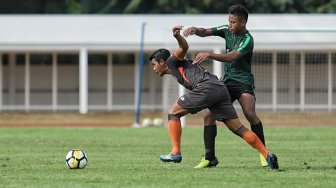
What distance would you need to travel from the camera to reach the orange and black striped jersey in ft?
44.6

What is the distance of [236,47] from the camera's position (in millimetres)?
13836

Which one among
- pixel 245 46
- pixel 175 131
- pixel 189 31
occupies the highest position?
pixel 189 31

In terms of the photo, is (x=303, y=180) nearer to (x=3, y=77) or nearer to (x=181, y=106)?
(x=181, y=106)

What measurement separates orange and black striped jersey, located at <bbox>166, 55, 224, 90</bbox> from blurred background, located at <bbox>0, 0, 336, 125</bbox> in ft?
66.9

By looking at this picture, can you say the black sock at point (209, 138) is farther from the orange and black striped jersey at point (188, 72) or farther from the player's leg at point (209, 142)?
the orange and black striped jersey at point (188, 72)

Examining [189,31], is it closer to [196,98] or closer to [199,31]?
[199,31]

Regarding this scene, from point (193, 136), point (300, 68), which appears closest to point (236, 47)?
point (193, 136)

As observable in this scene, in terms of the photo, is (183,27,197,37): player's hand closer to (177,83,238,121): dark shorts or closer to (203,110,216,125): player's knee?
(177,83,238,121): dark shorts

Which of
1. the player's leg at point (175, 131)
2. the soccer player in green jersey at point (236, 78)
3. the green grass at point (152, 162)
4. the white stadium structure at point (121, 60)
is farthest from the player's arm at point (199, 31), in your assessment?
the white stadium structure at point (121, 60)

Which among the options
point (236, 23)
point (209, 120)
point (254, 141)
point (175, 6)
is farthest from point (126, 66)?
point (254, 141)

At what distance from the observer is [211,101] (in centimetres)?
1350

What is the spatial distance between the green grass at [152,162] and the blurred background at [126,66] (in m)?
11.2

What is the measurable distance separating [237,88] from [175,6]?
36823 mm

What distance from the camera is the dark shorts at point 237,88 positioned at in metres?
14.2
